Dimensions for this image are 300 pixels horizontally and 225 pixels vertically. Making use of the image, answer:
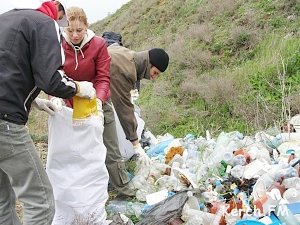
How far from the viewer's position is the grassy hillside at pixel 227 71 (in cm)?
607

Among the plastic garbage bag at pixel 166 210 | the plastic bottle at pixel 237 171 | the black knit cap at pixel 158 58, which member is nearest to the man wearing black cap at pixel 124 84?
the black knit cap at pixel 158 58

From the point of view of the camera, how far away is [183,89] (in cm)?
793

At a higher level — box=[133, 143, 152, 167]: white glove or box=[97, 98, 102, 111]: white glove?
box=[97, 98, 102, 111]: white glove

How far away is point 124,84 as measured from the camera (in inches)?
145

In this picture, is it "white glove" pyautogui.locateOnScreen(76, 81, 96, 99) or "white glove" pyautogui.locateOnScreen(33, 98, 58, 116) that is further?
"white glove" pyautogui.locateOnScreen(33, 98, 58, 116)

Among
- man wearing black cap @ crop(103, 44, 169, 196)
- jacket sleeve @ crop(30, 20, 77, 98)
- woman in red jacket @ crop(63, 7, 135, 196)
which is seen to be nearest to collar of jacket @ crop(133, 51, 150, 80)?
man wearing black cap @ crop(103, 44, 169, 196)

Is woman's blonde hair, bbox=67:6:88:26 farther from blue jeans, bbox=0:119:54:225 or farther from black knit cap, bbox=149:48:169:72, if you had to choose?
blue jeans, bbox=0:119:54:225

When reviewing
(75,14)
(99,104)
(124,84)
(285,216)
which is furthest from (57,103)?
(285,216)

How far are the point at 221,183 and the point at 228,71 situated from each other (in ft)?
15.0

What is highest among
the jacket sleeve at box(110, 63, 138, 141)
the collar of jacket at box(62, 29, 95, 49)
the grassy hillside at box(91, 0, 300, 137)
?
the collar of jacket at box(62, 29, 95, 49)

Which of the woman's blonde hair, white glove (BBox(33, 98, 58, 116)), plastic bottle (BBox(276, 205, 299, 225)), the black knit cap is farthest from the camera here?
the black knit cap

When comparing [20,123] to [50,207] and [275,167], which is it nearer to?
[50,207]

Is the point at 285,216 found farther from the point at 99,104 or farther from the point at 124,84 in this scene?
the point at 124,84

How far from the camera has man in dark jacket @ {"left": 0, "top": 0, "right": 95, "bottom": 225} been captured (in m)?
2.36
